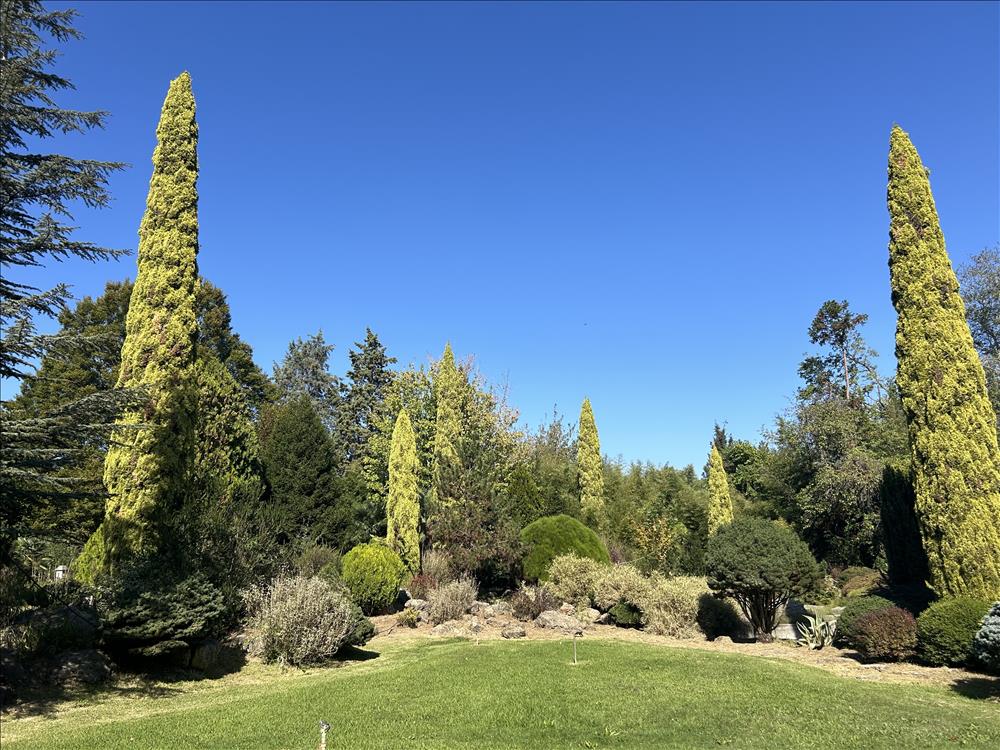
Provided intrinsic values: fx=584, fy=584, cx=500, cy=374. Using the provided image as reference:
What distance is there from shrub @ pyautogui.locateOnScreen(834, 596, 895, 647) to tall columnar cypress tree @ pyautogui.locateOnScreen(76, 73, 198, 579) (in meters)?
13.0

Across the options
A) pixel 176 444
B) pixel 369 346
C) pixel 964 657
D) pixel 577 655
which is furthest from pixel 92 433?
pixel 369 346

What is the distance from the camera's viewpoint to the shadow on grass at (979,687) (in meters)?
8.18

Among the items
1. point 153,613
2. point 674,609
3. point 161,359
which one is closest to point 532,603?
point 674,609

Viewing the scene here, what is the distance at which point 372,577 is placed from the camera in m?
15.9

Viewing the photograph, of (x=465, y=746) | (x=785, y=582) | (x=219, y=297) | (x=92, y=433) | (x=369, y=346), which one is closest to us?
(x=465, y=746)

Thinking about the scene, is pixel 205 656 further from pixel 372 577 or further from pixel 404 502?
pixel 404 502

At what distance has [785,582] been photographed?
12.2m

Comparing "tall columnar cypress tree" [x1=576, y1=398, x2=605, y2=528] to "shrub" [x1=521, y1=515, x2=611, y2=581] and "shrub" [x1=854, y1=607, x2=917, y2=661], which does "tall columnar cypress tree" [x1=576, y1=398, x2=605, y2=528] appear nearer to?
"shrub" [x1=521, y1=515, x2=611, y2=581]

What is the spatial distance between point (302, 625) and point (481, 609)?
6.79m

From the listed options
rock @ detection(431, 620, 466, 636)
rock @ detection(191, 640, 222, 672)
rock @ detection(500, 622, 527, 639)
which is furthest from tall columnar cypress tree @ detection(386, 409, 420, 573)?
rock @ detection(191, 640, 222, 672)

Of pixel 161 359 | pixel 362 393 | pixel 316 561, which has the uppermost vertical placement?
pixel 362 393

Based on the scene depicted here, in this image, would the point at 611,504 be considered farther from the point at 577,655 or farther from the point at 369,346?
the point at 369,346

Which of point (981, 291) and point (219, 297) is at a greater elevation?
point (219, 297)

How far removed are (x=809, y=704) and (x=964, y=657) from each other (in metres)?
3.95
